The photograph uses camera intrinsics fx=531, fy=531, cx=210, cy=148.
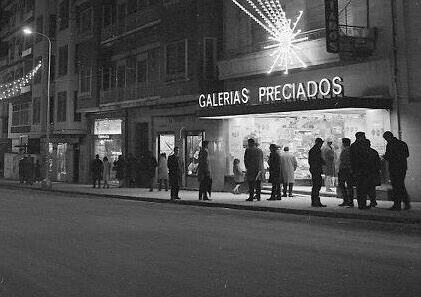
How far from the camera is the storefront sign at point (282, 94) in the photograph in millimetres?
17859

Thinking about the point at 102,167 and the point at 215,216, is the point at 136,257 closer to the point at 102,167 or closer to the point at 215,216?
the point at 215,216

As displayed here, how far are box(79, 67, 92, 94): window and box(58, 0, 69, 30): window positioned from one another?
509cm

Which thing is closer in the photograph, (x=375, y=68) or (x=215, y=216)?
(x=215, y=216)

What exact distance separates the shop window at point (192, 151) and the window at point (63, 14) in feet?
56.8

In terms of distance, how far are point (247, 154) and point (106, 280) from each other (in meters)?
11.8

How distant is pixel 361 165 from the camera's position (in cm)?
1455

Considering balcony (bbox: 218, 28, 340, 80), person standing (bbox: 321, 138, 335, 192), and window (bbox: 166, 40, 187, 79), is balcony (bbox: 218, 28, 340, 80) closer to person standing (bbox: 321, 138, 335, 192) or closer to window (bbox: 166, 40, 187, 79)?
window (bbox: 166, 40, 187, 79)

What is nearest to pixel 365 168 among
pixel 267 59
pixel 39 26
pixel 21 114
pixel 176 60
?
pixel 267 59

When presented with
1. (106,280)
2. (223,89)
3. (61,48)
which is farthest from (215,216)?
(61,48)

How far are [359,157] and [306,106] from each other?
13.5ft

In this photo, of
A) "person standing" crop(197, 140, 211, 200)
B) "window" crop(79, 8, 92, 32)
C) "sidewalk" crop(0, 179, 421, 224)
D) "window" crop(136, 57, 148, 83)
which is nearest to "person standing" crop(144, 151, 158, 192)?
"sidewalk" crop(0, 179, 421, 224)

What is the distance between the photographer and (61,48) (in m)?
38.6

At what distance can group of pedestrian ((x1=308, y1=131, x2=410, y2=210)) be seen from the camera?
13961mm

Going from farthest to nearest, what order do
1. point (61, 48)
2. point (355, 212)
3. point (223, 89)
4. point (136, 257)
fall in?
point (61, 48)
point (223, 89)
point (355, 212)
point (136, 257)
